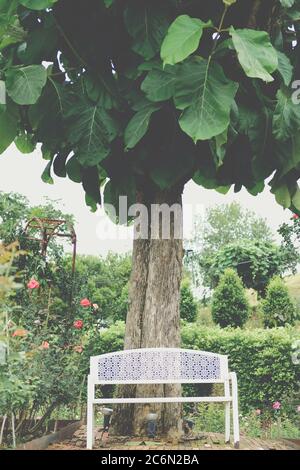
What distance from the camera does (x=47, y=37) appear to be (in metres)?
3.49

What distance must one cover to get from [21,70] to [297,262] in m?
8.72

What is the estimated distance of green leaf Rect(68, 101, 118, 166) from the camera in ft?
11.3

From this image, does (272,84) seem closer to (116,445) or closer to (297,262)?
(116,445)

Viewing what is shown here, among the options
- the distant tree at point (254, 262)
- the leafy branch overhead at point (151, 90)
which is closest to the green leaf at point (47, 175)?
the leafy branch overhead at point (151, 90)

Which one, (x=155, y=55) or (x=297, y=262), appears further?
(x=297, y=262)

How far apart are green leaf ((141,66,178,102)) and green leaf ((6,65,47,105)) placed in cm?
56

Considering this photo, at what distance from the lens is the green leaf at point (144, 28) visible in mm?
3273

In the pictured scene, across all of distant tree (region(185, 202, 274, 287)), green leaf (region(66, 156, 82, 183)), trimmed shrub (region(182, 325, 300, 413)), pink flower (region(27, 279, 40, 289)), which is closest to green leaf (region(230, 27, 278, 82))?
green leaf (region(66, 156, 82, 183))

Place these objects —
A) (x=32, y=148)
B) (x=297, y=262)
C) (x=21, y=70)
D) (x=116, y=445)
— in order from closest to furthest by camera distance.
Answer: (x=21, y=70), (x=116, y=445), (x=32, y=148), (x=297, y=262)

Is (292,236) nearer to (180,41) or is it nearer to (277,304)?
(277,304)

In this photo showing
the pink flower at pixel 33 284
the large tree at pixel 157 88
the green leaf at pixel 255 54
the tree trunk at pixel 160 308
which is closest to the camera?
the green leaf at pixel 255 54

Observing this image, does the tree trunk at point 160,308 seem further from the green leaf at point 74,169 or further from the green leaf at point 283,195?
the green leaf at point 283,195

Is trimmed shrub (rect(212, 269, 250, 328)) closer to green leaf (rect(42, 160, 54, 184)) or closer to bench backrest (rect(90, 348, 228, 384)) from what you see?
bench backrest (rect(90, 348, 228, 384))
